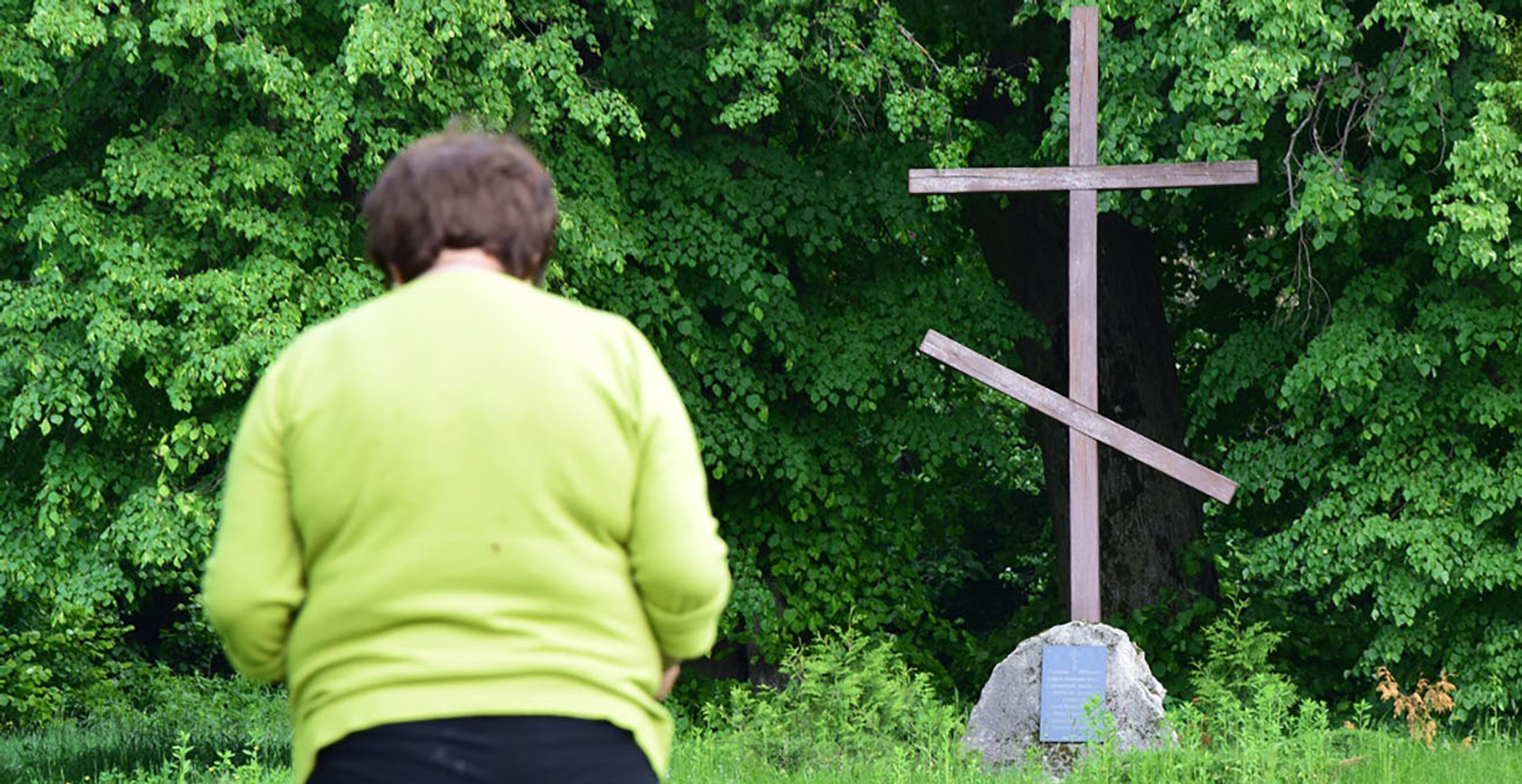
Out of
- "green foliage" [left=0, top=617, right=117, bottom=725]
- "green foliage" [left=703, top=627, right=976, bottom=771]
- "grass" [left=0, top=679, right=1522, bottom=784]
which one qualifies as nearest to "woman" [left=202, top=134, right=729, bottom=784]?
"grass" [left=0, top=679, right=1522, bottom=784]

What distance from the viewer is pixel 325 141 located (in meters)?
11.1

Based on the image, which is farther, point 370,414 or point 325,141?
point 325,141

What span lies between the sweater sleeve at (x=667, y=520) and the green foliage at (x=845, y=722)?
6268mm

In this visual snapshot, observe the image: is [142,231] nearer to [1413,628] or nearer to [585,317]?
[1413,628]

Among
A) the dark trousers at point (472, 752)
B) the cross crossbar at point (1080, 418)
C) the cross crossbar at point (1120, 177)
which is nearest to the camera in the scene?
the dark trousers at point (472, 752)

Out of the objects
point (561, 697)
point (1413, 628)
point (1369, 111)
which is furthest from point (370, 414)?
point (1413, 628)

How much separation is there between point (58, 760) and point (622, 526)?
1028cm

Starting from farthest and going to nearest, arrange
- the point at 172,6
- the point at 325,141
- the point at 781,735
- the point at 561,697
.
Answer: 1. the point at 325,141
2. the point at 172,6
3. the point at 781,735
4. the point at 561,697

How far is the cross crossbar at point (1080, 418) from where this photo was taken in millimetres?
9969

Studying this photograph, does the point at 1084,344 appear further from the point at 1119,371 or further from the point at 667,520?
the point at 667,520

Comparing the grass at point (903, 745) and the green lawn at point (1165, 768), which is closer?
the green lawn at point (1165, 768)

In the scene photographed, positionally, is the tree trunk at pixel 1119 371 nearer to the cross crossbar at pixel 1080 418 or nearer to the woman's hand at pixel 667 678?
the cross crossbar at pixel 1080 418

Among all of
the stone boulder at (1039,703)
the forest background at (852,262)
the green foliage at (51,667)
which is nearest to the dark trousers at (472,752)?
the stone boulder at (1039,703)

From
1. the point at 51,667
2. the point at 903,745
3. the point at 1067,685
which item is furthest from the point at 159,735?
the point at 1067,685
